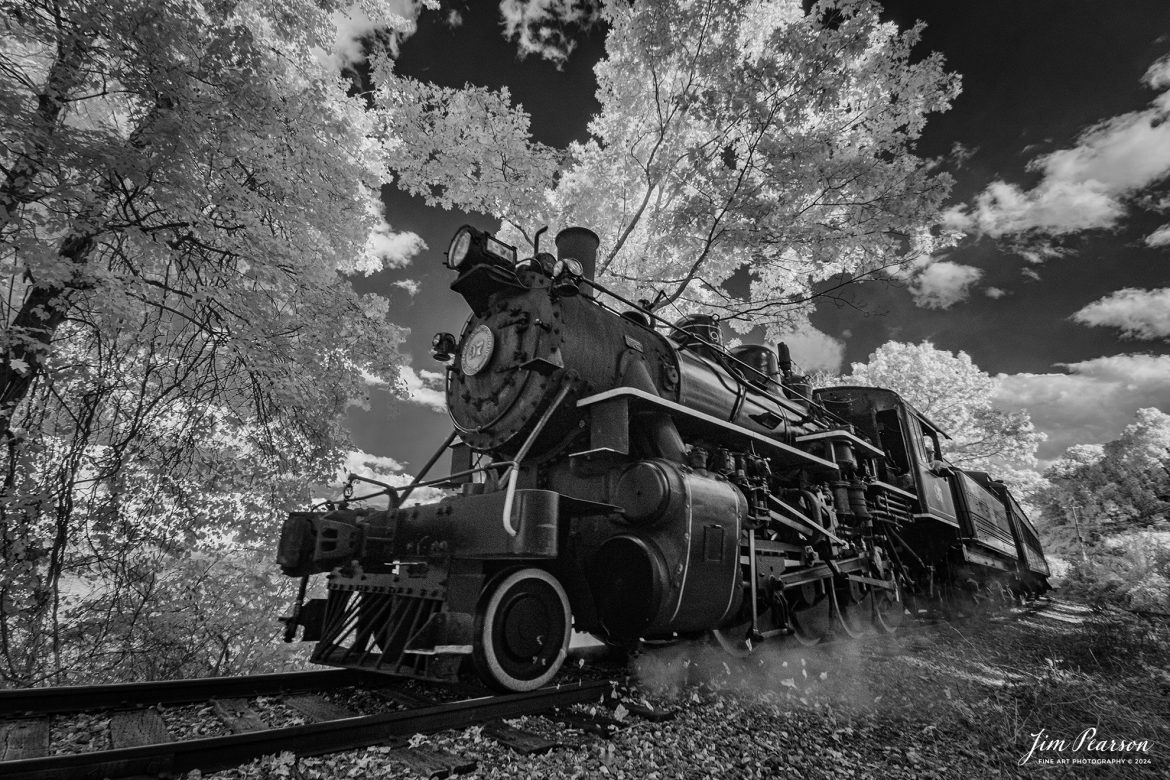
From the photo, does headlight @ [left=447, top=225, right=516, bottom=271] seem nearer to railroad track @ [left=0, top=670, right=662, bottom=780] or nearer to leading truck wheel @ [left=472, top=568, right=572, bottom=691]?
leading truck wheel @ [left=472, top=568, right=572, bottom=691]

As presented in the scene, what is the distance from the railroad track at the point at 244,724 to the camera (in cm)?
198

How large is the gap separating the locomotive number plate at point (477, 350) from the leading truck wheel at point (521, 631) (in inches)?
66.9

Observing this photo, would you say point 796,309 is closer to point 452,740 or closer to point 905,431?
point 905,431

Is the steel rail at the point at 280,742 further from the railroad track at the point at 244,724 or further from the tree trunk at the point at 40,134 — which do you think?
the tree trunk at the point at 40,134

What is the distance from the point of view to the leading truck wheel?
2.96 meters

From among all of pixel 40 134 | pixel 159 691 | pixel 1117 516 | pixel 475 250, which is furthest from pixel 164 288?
pixel 1117 516

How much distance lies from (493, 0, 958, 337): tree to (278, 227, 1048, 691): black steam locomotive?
8.26ft

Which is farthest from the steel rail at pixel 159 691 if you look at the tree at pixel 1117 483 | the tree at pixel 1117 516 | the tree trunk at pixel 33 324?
the tree at pixel 1117 483

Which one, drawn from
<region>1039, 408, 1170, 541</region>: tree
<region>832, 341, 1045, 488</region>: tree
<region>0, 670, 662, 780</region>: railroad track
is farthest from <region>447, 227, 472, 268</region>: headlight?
<region>832, 341, 1045, 488</region>: tree

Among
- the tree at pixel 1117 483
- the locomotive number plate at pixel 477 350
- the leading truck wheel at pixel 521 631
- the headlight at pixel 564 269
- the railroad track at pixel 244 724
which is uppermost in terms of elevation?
the tree at pixel 1117 483

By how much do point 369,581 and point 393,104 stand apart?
6861mm

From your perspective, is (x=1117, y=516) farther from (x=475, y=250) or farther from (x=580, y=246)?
(x=475, y=250)

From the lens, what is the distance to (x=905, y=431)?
7480mm

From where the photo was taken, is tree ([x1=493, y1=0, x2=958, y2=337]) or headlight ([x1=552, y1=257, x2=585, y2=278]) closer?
headlight ([x1=552, y1=257, x2=585, y2=278])
